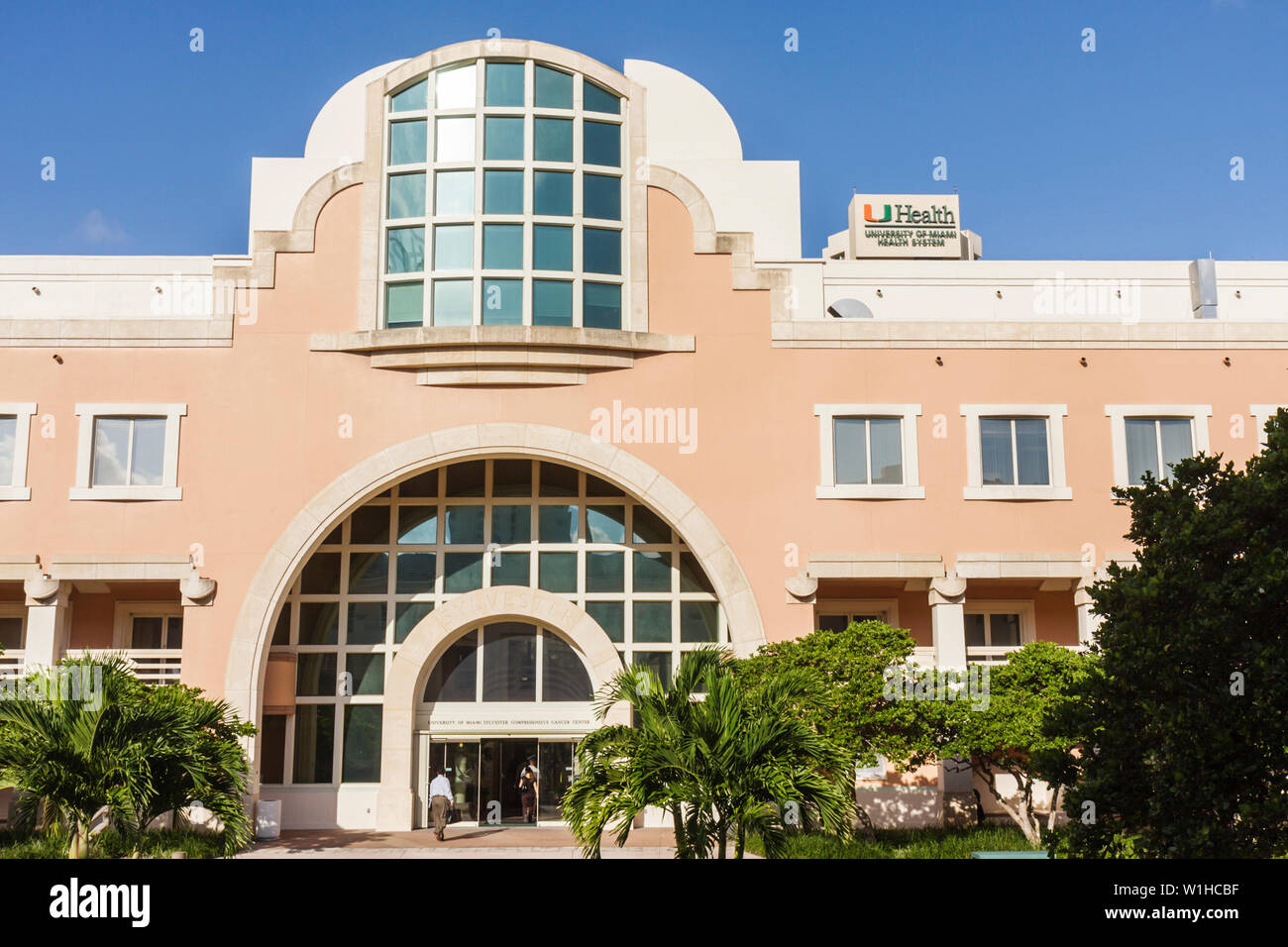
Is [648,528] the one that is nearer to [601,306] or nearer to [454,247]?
[601,306]

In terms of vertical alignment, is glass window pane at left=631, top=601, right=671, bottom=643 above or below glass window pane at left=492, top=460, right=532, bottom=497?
below

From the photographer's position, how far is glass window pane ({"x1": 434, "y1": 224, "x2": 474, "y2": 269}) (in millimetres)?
27578

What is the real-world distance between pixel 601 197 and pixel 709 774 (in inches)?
693

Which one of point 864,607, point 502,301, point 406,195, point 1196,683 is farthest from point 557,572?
point 1196,683

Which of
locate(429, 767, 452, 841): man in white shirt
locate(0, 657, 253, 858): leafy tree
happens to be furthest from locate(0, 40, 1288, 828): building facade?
locate(0, 657, 253, 858): leafy tree

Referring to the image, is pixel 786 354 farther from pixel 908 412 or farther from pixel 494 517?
pixel 494 517

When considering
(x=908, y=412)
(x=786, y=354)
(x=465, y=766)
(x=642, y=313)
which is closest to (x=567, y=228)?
(x=642, y=313)

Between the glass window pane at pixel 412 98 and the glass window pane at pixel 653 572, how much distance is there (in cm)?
1216

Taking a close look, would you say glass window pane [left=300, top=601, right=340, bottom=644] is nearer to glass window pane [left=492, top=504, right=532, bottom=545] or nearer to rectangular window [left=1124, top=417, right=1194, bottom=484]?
glass window pane [left=492, top=504, right=532, bottom=545]

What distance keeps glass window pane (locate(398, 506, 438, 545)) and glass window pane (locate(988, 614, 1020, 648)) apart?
14.0 metres

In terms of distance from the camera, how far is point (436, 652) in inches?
1118

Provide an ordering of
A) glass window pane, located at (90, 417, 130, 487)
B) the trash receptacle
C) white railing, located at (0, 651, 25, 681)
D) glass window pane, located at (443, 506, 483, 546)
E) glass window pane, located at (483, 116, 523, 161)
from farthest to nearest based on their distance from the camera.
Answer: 1. glass window pane, located at (443, 506, 483, 546)
2. glass window pane, located at (483, 116, 523, 161)
3. glass window pane, located at (90, 417, 130, 487)
4. the trash receptacle
5. white railing, located at (0, 651, 25, 681)

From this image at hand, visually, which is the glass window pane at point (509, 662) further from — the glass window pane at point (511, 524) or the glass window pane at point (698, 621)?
the glass window pane at point (698, 621)

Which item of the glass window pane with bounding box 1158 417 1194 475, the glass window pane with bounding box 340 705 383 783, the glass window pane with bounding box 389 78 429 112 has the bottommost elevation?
the glass window pane with bounding box 340 705 383 783
